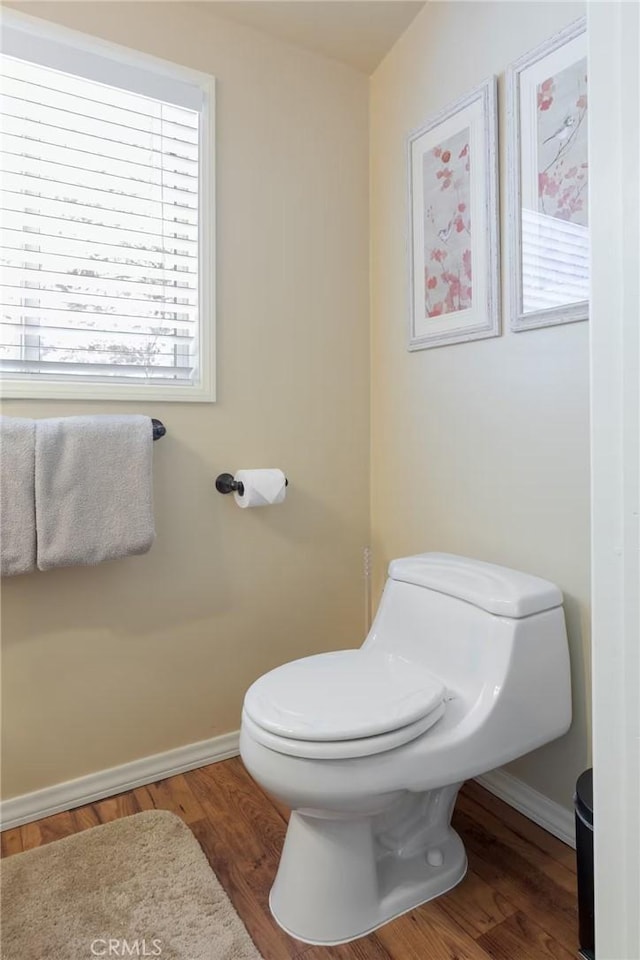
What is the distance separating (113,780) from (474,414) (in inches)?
58.8

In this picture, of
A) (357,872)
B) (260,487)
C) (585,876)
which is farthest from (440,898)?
(260,487)

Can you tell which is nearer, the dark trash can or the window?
the dark trash can

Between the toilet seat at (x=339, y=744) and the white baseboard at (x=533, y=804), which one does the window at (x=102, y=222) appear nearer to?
the toilet seat at (x=339, y=744)

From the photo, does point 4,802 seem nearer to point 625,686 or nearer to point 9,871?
point 9,871

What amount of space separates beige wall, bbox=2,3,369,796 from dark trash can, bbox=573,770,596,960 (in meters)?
1.02

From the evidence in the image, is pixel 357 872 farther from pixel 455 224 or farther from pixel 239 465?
pixel 455 224

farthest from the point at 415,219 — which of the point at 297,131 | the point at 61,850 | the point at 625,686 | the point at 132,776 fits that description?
the point at 61,850

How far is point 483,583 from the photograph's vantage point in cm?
139

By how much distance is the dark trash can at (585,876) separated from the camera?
3.55 ft

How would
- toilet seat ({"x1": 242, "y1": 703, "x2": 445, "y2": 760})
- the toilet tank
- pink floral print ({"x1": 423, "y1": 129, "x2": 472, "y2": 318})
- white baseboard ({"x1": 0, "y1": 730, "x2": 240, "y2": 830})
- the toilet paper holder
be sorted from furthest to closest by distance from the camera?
1. the toilet paper holder
2. pink floral print ({"x1": 423, "y1": 129, "x2": 472, "y2": 318})
3. white baseboard ({"x1": 0, "y1": 730, "x2": 240, "y2": 830})
4. the toilet tank
5. toilet seat ({"x1": 242, "y1": 703, "x2": 445, "y2": 760})

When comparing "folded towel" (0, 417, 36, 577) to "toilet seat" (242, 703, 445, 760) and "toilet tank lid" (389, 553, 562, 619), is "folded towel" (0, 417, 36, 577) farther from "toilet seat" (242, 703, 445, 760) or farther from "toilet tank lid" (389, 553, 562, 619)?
"toilet tank lid" (389, 553, 562, 619)

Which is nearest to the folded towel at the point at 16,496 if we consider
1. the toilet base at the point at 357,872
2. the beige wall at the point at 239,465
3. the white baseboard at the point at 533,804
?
the beige wall at the point at 239,465

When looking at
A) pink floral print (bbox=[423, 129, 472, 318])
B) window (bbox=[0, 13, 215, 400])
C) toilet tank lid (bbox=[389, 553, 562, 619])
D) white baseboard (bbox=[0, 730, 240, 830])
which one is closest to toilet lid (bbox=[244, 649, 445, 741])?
toilet tank lid (bbox=[389, 553, 562, 619])

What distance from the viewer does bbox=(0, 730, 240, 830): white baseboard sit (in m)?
1.51
